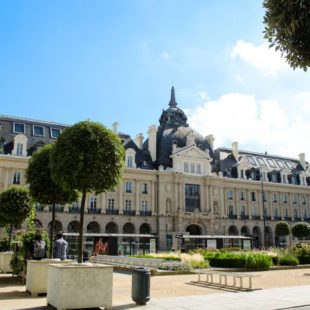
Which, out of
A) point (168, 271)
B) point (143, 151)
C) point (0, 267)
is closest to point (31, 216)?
point (0, 267)

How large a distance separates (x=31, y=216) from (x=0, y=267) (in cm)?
318

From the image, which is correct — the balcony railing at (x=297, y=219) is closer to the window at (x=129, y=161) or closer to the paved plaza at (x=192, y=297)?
the window at (x=129, y=161)

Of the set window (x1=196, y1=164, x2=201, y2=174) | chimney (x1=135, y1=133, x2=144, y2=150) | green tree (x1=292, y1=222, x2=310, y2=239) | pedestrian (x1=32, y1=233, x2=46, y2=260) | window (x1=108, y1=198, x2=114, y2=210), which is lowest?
pedestrian (x1=32, y1=233, x2=46, y2=260)

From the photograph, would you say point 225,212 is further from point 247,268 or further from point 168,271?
point 168,271

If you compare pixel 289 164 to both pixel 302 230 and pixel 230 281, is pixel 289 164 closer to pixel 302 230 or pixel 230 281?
pixel 302 230

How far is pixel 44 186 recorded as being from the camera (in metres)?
18.0

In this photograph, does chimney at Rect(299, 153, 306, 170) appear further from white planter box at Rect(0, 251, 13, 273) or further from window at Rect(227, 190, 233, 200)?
white planter box at Rect(0, 251, 13, 273)

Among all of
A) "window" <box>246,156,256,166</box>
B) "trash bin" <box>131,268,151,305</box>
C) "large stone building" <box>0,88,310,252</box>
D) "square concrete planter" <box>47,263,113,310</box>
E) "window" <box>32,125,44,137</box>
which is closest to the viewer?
"square concrete planter" <box>47,263,113,310</box>

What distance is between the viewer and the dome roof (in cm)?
6272

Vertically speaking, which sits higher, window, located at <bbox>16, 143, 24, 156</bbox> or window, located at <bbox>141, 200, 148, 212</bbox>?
window, located at <bbox>16, 143, 24, 156</bbox>

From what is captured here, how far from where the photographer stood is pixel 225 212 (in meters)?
64.7

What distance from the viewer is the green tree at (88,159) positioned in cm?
1338

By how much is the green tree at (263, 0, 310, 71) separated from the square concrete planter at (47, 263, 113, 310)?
7.29 meters

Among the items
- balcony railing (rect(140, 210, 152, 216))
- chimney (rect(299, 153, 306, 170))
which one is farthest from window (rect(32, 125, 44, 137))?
chimney (rect(299, 153, 306, 170))
